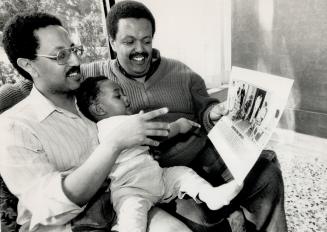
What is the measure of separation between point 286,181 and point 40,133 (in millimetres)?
2018

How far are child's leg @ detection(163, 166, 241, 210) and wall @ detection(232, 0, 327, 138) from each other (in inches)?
84.0

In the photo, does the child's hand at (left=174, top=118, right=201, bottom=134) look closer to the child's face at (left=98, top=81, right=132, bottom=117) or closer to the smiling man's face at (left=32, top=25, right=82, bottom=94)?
the child's face at (left=98, top=81, right=132, bottom=117)

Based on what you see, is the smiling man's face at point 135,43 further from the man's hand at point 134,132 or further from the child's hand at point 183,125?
the man's hand at point 134,132

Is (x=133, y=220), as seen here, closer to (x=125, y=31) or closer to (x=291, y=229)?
(x=125, y=31)

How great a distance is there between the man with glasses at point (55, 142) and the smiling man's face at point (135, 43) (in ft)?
1.24

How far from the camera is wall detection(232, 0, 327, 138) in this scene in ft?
8.93

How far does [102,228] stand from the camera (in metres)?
0.98

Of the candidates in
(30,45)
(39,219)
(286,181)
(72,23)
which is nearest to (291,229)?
(286,181)

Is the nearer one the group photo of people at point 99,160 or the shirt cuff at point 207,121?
the group photo of people at point 99,160

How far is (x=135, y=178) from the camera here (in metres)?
1.13

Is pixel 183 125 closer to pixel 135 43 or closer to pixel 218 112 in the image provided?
pixel 218 112

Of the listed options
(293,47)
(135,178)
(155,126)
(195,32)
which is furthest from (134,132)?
(293,47)

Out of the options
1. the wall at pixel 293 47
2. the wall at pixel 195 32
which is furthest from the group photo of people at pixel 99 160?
the wall at pixel 293 47

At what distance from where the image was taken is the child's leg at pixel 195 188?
1.00m
